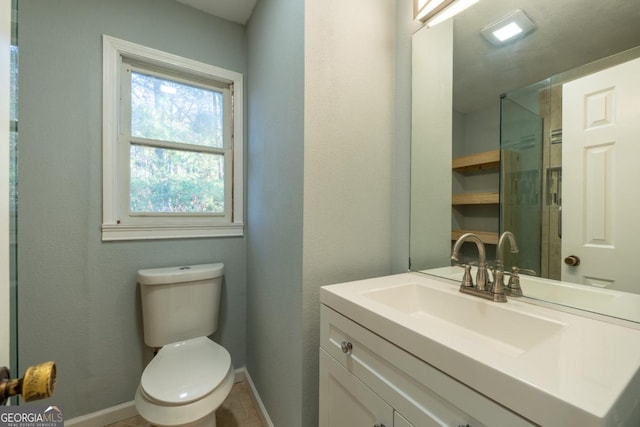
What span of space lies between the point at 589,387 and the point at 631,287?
1.61ft

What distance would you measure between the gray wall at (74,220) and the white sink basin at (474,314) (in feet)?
4.41

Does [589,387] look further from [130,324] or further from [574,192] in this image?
[130,324]

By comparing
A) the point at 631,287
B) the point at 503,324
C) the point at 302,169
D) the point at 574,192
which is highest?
the point at 302,169

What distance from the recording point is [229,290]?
1749 millimetres

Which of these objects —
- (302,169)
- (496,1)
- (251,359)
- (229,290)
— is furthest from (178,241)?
(496,1)

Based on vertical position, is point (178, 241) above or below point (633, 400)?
above

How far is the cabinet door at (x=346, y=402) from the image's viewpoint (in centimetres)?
70

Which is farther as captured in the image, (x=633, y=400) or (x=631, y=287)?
Answer: (x=631, y=287)

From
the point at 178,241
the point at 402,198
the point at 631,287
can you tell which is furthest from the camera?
the point at 178,241

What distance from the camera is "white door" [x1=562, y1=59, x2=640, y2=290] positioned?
0.69 m

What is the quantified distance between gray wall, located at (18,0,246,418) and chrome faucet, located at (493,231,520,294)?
1.64 meters

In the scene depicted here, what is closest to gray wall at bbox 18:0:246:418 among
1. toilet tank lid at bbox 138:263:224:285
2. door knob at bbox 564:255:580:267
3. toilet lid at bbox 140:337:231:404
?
toilet tank lid at bbox 138:263:224:285

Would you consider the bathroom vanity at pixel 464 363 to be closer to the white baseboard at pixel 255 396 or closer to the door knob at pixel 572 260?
the door knob at pixel 572 260

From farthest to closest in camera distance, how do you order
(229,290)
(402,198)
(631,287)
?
1. (229,290)
2. (402,198)
3. (631,287)
